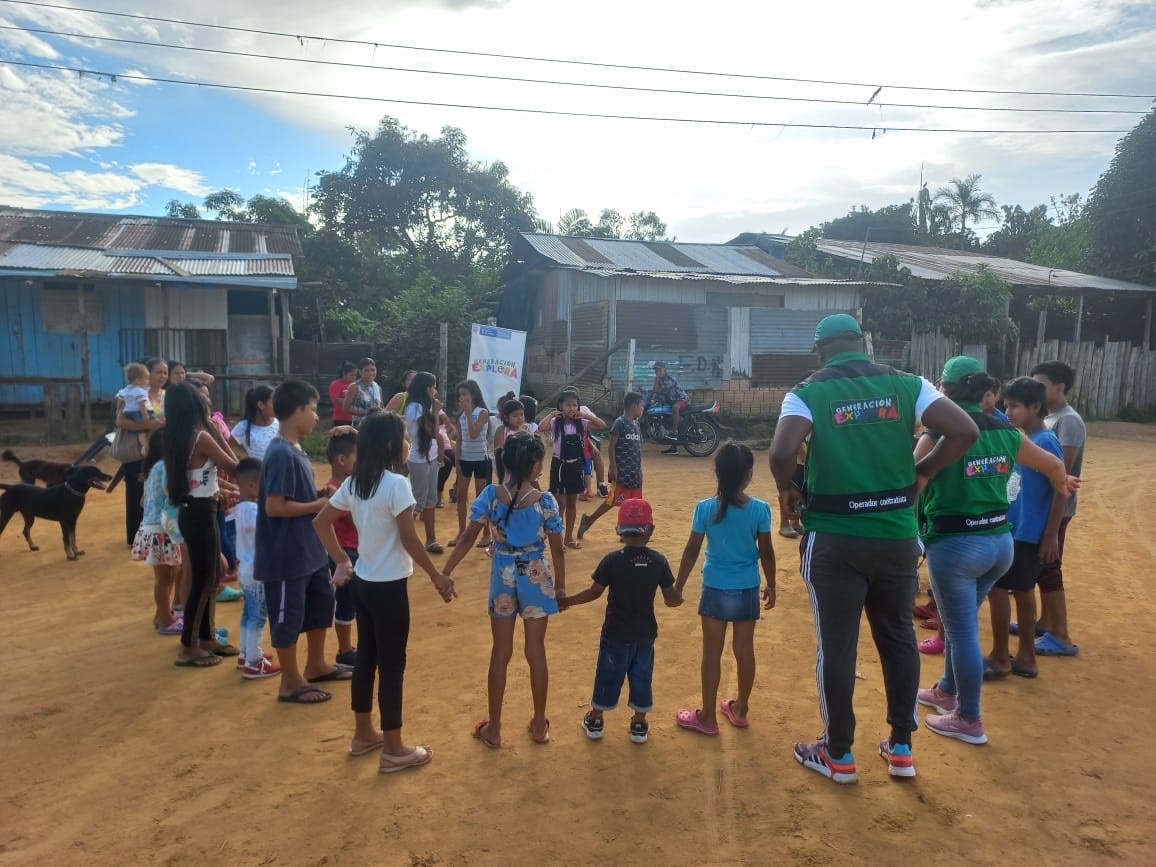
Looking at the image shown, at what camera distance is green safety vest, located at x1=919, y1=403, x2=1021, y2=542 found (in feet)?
11.7

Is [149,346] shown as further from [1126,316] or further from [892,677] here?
[1126,316]

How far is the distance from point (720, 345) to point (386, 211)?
15.8m

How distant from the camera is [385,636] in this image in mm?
3246

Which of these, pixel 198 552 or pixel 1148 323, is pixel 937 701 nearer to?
pixel 198 552

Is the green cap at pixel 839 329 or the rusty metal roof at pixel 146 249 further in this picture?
the rusty metal roof at pixel 146 249

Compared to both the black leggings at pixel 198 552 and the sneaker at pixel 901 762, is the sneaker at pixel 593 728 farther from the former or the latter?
the black leggings at pixel 198 552

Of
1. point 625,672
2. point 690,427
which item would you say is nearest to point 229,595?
point 625,672

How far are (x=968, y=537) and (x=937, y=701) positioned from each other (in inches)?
40.1

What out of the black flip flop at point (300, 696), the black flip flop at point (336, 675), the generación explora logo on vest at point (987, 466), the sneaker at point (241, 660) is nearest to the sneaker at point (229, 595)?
the sneaker at point (241, 660)

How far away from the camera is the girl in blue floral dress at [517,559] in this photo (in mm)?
3428

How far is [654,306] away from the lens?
15.3 metres

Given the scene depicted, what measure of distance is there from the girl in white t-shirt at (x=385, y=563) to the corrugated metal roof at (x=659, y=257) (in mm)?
13228

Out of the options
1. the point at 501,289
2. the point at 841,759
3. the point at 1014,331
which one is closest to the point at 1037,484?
the point at 841,759

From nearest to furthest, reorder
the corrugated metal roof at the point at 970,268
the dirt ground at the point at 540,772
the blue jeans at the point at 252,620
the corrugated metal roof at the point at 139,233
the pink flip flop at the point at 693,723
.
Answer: the dirt ground at the point at 540,772
the pink flip flop at the point at 693,723
the blue jeans at the point at 252,620
the corrugated metal roof at the point at 139,233
the corrugated metal roof at the point at 970,268
